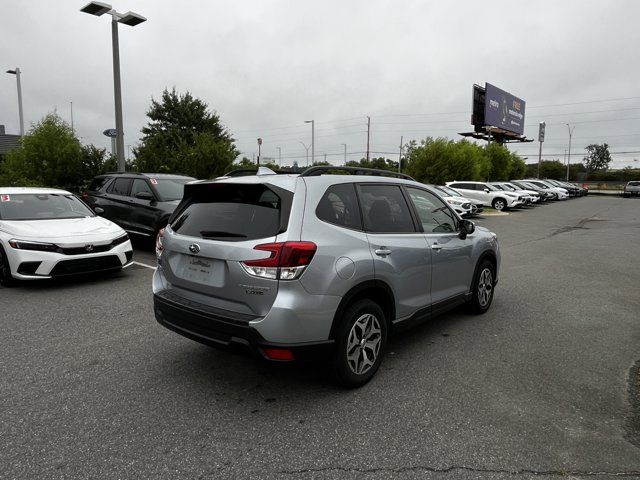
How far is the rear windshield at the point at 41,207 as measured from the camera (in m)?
7.42

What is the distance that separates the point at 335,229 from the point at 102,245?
4.99 meters

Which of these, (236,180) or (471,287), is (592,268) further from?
(236,180)

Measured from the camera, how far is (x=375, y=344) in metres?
3.77

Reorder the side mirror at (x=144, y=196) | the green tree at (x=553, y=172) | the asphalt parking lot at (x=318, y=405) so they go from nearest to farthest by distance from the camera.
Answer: the asphalt parking lot at (x=318, y=405) → the side mirror at (x=144, y=196) → the green tree at (x=553, y=172)

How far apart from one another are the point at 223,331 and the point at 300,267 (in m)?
0.72

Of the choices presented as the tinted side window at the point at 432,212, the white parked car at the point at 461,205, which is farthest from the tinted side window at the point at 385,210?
the white parked car at the point at 461,205

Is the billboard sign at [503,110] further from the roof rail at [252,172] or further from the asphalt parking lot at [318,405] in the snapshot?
the roof rail at [252,172]

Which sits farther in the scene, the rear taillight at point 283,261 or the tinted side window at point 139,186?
the tinted side window at point 139,186

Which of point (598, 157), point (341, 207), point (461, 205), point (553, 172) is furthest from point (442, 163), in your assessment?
point (598, 157)

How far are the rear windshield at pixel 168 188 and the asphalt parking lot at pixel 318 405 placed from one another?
4421mm

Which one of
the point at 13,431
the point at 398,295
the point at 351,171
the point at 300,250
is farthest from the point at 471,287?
the point at 13,431

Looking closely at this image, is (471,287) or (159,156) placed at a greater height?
(159,156)

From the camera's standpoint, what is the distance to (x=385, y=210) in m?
4.10

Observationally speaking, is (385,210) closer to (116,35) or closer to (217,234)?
(217,234)
